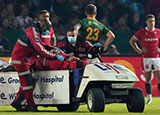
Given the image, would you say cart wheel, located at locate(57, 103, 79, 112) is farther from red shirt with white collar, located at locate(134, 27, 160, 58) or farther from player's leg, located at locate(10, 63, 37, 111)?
red shirt with white collar, located at locate(134, 27, 160, 58)

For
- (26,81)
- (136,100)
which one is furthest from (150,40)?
(26,81)

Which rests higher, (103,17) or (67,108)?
(103,17)

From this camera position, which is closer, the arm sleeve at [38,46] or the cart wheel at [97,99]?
the cart wheel at [97,99]

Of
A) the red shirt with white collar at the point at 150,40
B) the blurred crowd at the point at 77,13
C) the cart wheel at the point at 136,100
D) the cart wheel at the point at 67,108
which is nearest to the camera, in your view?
the cart wheel at the point at 136,100

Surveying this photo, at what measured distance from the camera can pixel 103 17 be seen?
17219 millimetres

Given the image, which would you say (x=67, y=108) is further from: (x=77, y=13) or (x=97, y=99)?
(x=77, y=13)

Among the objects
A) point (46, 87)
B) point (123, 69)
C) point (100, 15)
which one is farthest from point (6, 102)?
point (100, 15)

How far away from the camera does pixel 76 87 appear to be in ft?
31.0

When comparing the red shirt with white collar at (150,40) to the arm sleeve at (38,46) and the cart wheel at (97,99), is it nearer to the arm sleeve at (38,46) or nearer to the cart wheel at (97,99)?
the arm sleeve at (38,46)

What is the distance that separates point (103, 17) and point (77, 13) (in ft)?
2.91

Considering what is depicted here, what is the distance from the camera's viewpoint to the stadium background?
1596 centimetres

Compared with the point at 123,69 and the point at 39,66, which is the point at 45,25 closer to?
the point at 39,66

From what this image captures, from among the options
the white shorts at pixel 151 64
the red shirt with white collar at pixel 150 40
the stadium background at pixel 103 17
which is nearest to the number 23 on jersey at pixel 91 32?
the red shirt with white collar at pixel 150 40

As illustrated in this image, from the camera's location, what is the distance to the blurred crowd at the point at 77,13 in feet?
54.0
